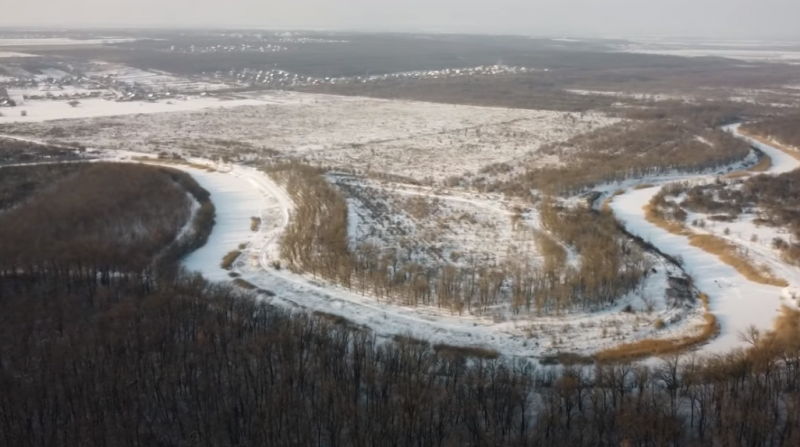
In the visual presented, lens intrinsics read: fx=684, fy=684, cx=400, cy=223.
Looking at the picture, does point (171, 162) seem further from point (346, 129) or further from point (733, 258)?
point (733, 258)

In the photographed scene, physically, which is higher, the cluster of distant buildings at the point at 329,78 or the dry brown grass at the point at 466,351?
the cluster of distant buildings at the point at 329,78

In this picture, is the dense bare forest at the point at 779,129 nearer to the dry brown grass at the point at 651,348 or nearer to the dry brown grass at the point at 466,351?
the dry brown grass at the point at 651,348

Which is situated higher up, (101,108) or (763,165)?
(101,108)

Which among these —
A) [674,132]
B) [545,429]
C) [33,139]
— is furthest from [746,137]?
[33,139]

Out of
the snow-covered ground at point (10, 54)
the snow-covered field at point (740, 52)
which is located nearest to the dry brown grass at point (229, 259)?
the snow-covered ground at point (10, 54)

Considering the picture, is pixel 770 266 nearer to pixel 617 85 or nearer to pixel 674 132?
pixel 674 132

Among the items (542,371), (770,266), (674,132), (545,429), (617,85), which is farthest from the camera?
(617,85)

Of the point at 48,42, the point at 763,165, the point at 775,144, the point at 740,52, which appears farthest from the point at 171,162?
the point at 740,52
